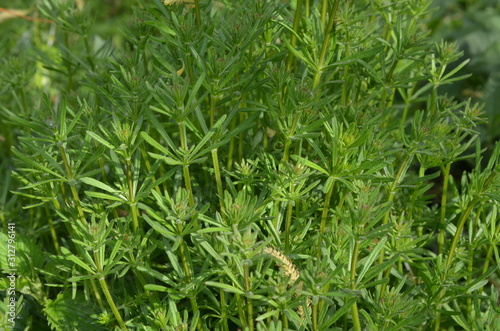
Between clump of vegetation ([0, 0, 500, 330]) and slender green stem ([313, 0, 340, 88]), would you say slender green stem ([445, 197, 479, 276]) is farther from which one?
slender green stem ([313, 0, 340, 88])

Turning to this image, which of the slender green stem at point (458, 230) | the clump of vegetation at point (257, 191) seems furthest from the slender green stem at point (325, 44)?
the slender green stem at point (458, 230)

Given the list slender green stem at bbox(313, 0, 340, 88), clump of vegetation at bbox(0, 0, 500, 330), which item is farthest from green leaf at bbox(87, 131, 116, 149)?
slender green stem at bbox(313, 0, 340, 88)

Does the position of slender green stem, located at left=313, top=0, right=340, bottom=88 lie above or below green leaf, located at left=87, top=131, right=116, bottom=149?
above

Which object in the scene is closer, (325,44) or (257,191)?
(325,44)

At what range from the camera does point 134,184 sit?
120 cm

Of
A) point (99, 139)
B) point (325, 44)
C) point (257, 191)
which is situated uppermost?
point (325, 44)

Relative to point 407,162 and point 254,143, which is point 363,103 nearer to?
point 407,162

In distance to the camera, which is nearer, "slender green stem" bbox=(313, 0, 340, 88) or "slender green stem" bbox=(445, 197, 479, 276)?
"slender green stem" bbox=(313, 0, 340, 88)

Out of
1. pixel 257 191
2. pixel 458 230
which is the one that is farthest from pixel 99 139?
pixel 458 230

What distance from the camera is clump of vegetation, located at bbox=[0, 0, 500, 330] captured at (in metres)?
1.10

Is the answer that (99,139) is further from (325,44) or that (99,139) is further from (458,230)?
(458,230)

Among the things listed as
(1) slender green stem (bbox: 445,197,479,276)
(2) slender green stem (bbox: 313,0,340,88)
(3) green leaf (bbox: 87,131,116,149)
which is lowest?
(1) slender green stem (bbox: 445,197,479,276)

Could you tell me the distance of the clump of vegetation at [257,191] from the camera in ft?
3.60

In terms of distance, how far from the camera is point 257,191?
4.77ft
